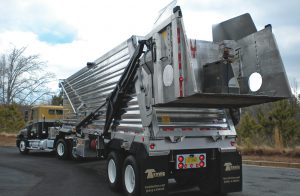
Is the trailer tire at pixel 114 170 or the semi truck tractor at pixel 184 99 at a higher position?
the semi truck tractor at pixel 184 99

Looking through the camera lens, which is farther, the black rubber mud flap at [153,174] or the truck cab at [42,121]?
the truck cab at [42,121]

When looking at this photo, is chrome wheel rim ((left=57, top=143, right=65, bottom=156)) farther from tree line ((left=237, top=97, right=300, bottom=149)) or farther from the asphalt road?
tree line ((left=237, top=97, right=300, bottom=149))

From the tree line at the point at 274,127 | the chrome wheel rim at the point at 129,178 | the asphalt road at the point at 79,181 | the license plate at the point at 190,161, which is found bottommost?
the asphalt road at the point at 79,181

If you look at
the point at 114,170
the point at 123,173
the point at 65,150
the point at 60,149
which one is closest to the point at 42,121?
the point at 60,149

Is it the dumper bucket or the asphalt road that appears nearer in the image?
the dumper bucket

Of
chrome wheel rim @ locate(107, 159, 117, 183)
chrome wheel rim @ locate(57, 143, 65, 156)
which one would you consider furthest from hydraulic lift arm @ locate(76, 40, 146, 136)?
chrome wheel rim @ locate(57, 143, 65, 156)

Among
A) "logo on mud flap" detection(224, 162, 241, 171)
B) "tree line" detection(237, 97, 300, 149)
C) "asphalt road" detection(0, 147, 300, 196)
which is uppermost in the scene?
"tree line" detection(237, 97, 300, 149)

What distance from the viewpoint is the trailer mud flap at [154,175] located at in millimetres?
6574

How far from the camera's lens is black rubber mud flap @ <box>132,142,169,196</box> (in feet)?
21.6

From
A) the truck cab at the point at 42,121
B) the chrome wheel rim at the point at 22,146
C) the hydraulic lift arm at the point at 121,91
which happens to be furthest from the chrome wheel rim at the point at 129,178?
the chrome wheel rim at the point at 22,146

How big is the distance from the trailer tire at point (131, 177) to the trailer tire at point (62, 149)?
24.0 feet

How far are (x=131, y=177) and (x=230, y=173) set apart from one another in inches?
77.9

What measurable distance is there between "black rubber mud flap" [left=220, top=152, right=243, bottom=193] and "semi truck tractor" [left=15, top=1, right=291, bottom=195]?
20 mm

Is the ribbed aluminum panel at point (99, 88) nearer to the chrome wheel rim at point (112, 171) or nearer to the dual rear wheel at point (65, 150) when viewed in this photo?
the chrome wheel rim at point (112, 171)
